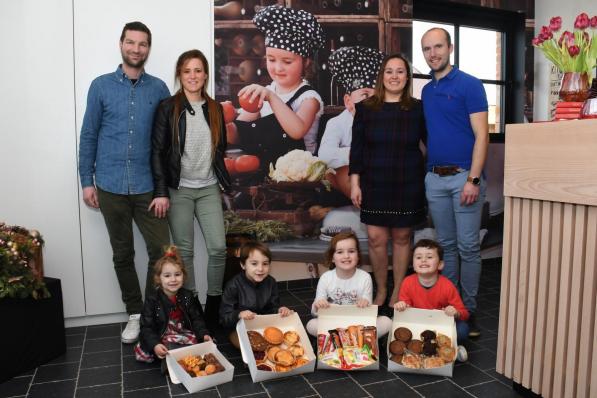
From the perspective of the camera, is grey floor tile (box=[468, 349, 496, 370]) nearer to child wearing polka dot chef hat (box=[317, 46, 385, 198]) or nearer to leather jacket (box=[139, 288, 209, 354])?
leather jacket (box=[139, 288, 209, 354])

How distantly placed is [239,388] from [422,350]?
83cm

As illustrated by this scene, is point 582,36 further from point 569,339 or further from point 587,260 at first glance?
point 569,339

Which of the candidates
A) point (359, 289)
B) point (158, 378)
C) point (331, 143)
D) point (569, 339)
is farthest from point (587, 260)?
point (331, 143)

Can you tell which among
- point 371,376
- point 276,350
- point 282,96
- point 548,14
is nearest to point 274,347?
point 276,350

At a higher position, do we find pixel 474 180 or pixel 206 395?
pixel 474 180

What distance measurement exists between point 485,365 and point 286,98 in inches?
84.1

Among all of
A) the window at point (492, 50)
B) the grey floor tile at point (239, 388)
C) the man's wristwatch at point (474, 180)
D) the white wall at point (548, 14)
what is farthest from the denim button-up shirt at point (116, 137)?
the white wall at point (548, 14)

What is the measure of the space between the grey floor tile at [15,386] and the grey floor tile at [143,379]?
0.41 meters

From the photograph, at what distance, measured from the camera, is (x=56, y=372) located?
7.97 feet

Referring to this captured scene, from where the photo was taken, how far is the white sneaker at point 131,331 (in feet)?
9.12

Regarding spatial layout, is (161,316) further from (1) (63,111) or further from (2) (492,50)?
(2) (492,50)

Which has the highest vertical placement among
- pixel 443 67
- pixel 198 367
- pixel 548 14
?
pixel 548 14

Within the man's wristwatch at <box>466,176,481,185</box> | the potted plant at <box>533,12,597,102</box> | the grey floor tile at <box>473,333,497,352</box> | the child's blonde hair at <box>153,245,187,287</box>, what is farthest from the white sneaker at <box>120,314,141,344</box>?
the potted plant at <box>533,12,597,102</box>

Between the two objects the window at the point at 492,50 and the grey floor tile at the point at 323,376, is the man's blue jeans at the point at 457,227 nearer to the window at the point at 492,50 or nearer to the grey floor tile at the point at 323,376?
the grey floor tile at the point at 323,376
